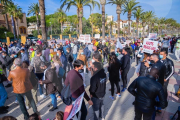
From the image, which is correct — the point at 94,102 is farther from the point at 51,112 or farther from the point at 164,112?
the point at 164,112

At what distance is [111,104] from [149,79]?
2.26 metres

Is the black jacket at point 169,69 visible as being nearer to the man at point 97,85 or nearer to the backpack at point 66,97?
the man at point 97,85

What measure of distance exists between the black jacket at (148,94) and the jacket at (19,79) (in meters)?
2.63

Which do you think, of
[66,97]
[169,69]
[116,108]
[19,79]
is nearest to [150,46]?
[169,69]

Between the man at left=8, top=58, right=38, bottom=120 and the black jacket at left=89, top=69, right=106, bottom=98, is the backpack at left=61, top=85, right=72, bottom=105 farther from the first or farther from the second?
the man at left=8, top=58, right=38, bottom=120

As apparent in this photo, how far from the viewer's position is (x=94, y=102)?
2.96 m

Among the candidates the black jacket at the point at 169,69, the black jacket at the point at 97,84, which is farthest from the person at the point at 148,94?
the black jacket at the point at 169,69

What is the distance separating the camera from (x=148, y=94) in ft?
7.48

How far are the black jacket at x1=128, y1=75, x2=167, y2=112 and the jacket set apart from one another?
2.63 metres

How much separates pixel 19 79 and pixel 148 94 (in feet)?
9.51

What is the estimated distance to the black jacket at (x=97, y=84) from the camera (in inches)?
108

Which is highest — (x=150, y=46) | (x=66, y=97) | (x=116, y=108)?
(x=150, y=46)

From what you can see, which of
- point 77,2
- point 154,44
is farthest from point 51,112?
point 77,2

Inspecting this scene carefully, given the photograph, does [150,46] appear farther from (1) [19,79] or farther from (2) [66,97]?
(1) [19,79]
